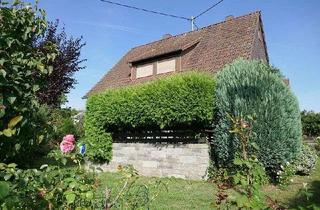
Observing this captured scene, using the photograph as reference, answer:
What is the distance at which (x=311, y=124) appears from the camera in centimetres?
2727

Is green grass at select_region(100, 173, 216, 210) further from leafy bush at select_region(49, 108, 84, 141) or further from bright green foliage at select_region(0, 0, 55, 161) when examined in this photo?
leafy bush at select_region(49, 108, 84, 141)

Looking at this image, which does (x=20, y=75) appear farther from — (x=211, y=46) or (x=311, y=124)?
(x=311, y=124)

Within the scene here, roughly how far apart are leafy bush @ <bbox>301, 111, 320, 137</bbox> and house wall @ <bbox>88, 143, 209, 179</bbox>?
2020cm

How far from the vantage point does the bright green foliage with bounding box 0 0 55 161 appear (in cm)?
276

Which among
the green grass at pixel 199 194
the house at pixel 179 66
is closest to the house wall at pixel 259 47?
the house at pixel 179 66

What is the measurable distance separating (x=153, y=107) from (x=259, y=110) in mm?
3278

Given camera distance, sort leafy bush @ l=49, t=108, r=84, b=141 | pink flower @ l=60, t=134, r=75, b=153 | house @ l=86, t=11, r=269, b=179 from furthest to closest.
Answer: leafy bush @ l=49, t=108, r=84, b=141
house @ l=86, t=11, r=269, b=179
pink flower @ l=60, t=134, r=75, b=153

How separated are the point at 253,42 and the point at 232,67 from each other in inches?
325

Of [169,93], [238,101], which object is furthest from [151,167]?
[238,101]

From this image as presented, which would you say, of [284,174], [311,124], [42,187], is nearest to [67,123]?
[284,174]

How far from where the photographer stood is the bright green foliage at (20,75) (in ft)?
9.04

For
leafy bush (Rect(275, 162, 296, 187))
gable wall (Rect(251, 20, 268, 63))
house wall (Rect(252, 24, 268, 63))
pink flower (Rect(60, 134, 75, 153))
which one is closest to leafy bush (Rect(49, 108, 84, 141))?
leafy bush (Rect(275, 162, 296, 187))

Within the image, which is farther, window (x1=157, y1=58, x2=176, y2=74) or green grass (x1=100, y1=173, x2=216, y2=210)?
window (x1=157, y1=58, x2=176, y2=74)

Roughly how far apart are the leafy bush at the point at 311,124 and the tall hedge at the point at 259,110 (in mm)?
19022
